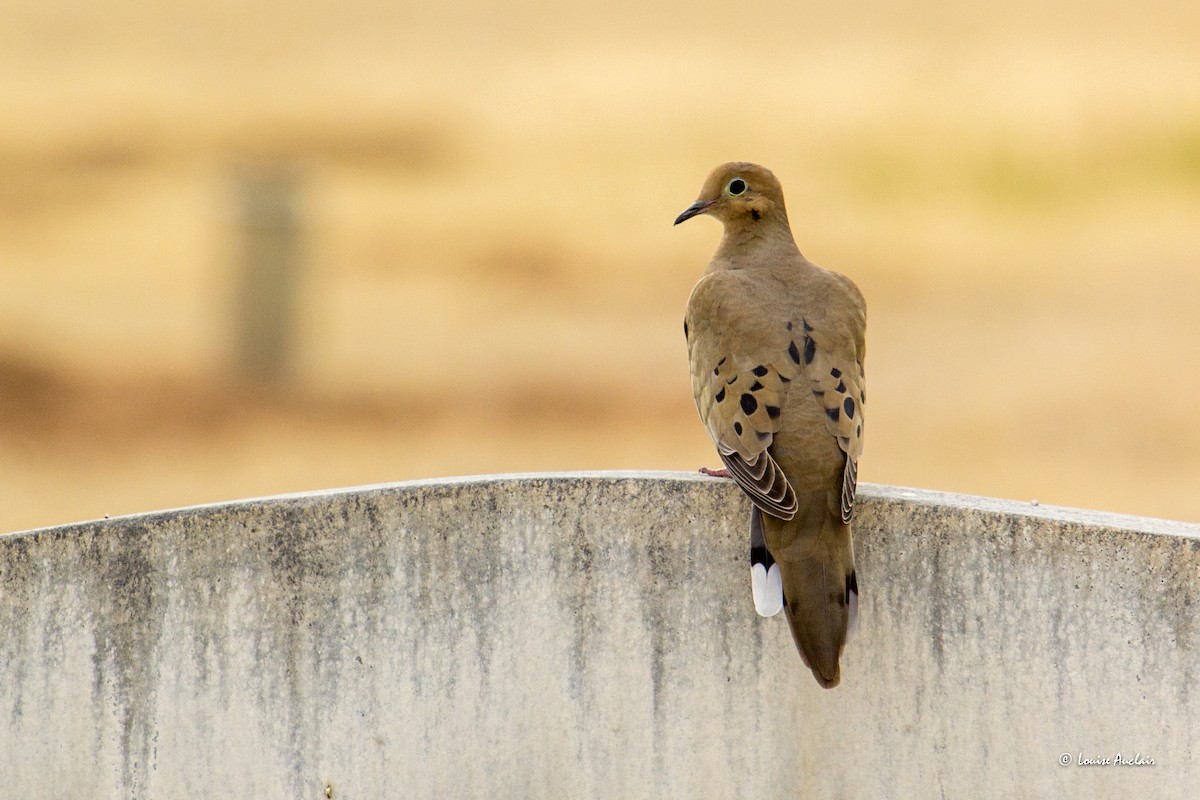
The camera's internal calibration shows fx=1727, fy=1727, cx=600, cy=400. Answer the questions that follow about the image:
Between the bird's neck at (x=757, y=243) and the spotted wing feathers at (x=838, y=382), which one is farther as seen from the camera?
the bird's neck at (x=757, y=243)

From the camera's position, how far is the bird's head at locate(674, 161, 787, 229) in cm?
526

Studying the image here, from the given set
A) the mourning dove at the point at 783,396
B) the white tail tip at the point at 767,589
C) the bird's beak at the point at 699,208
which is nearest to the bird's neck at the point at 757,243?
the mourning dove at the point at 783,396

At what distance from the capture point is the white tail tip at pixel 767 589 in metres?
3.97

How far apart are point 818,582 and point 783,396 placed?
24.8 inches

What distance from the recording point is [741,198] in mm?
5289

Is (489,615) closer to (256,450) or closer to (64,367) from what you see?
(256,450)

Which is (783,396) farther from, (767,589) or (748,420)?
(767,589)

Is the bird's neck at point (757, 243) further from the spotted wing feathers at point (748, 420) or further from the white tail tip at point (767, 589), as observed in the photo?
the white tail tip at point (767, 589)

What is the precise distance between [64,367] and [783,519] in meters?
11.0

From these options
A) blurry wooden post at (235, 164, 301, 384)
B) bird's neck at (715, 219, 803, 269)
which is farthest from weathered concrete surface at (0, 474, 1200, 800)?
blurry wooden post at (235, 164, 301, 384)

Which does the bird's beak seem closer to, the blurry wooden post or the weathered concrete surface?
the weathered concrete surface

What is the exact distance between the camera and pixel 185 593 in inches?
159

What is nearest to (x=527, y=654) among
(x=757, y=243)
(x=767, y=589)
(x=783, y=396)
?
(x=767, y=589)

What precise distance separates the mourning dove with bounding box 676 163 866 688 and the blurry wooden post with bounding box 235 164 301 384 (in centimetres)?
809
